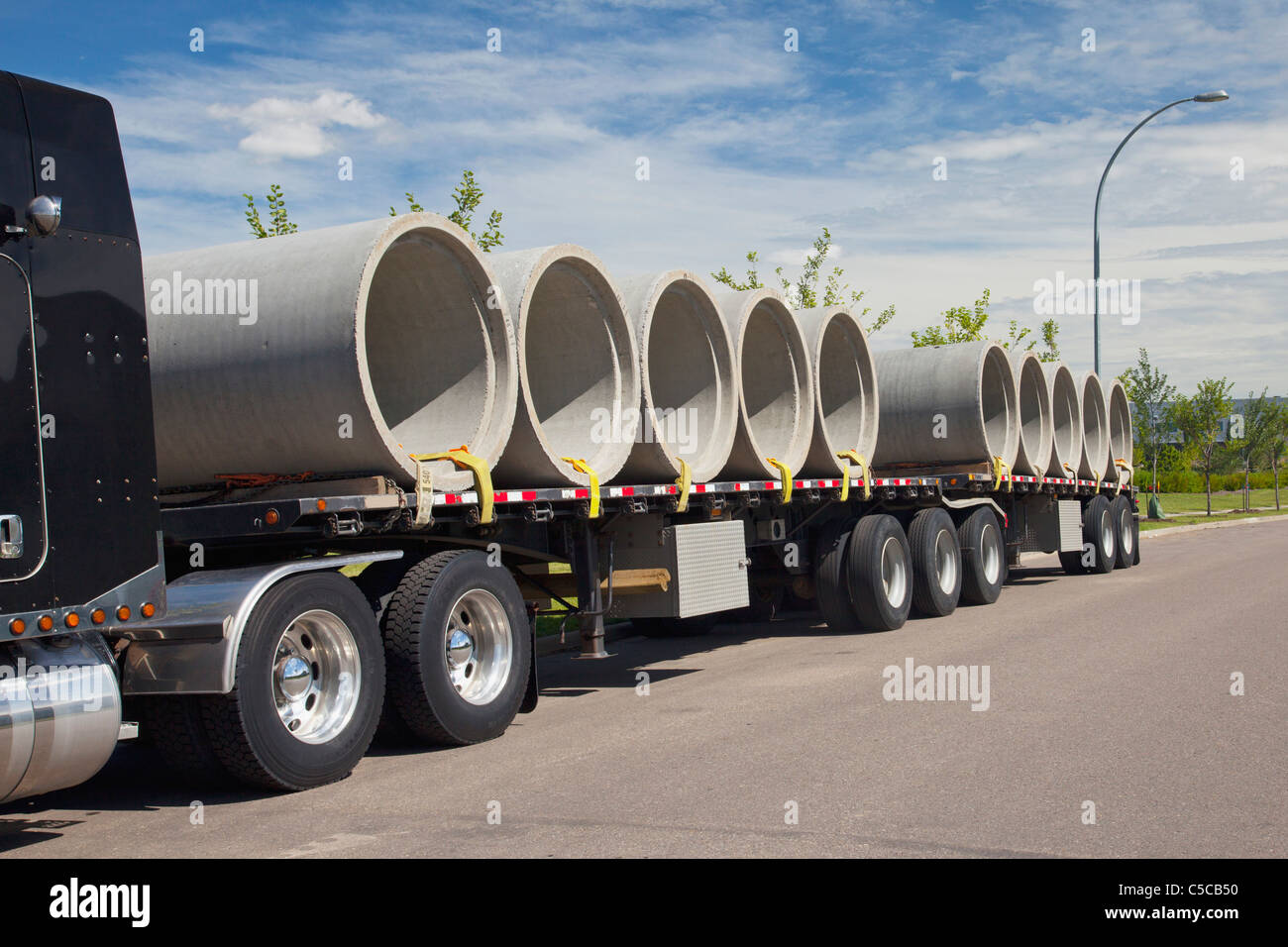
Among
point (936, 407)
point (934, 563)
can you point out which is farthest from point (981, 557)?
point (936, 407)

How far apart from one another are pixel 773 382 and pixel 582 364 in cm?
341

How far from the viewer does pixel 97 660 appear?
5648 millimetres

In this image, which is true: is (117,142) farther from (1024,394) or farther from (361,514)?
(1024,394)

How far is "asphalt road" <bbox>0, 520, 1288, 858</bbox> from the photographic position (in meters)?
5.44

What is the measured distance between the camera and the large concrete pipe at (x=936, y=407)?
1571 cm

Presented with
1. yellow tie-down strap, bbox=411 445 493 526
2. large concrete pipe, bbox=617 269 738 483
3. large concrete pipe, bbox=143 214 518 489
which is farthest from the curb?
yellow tie-down strap, bbox=411 445 493 526

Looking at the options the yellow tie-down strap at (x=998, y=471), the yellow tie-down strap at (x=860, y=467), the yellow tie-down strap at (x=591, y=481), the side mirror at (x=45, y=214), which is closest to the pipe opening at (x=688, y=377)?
the yellow tie-down strap at (x=591, y=481)

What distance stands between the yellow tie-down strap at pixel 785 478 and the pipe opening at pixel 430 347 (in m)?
4.14

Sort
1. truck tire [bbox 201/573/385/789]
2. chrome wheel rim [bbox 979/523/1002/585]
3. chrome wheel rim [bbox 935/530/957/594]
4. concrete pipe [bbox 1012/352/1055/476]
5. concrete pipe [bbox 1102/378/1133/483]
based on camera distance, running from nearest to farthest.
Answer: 1. truck tire [bbox 201/573/385/789]
2. chrome wheel rim [bbox 935/530/957/594]
3. chrome wheel rim [bbox 979/523/1002/585]
4. concrete pipe [bbox 1012/352/1055/476]
5. concrete pipe [bbox 1102/378/1133/483]

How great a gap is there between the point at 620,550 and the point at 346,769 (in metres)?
3.48

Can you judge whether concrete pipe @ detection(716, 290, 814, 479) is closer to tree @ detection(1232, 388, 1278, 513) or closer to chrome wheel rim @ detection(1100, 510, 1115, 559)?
chrome wheel rim @ detection(1100, 510, 1115, 559)

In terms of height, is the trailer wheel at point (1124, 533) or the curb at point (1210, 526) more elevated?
the trailer wheel at point (1124, 533)

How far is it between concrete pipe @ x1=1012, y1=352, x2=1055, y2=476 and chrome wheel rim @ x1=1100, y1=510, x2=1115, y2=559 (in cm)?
217

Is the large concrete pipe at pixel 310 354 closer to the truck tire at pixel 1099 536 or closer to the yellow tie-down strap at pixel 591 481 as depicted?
the yellow tie-down strap at pixel 591 481
